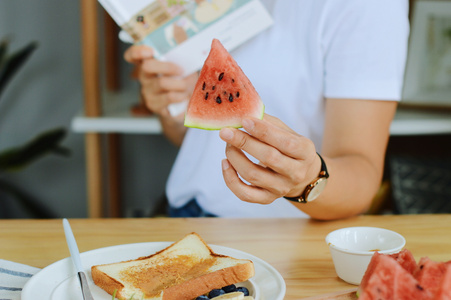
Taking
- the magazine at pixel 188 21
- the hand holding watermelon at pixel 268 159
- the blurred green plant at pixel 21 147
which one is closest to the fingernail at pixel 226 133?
the hand holding watermelon at pixel 268 159

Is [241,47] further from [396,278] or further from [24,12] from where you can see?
[24,12]

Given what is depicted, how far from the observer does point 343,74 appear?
137 cm

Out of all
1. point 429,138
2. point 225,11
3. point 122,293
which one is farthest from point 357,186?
point 429,138

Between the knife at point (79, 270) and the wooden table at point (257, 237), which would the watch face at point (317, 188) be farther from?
the knife at point (79, 270)

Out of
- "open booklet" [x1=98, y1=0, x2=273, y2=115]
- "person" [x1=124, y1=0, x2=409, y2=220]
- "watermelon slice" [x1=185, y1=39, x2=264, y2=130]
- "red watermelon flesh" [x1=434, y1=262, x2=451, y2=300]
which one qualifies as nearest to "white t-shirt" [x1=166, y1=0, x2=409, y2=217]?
"person" [x1=124, y1=0, x2=409, y2=220]

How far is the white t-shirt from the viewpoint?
4.44 ft

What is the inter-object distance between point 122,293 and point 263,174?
30cm

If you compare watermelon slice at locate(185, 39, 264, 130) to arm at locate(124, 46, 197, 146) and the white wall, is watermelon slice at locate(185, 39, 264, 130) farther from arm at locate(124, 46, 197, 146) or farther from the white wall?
the white wall

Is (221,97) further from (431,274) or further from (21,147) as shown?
(21,147)

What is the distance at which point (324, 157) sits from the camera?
1130mm

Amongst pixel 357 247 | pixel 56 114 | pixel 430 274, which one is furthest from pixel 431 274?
pixel 56 114

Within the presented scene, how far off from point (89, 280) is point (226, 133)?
346mm

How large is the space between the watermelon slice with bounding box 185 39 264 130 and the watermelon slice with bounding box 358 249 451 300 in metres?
0.31

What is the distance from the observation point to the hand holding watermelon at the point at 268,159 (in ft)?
2.65
